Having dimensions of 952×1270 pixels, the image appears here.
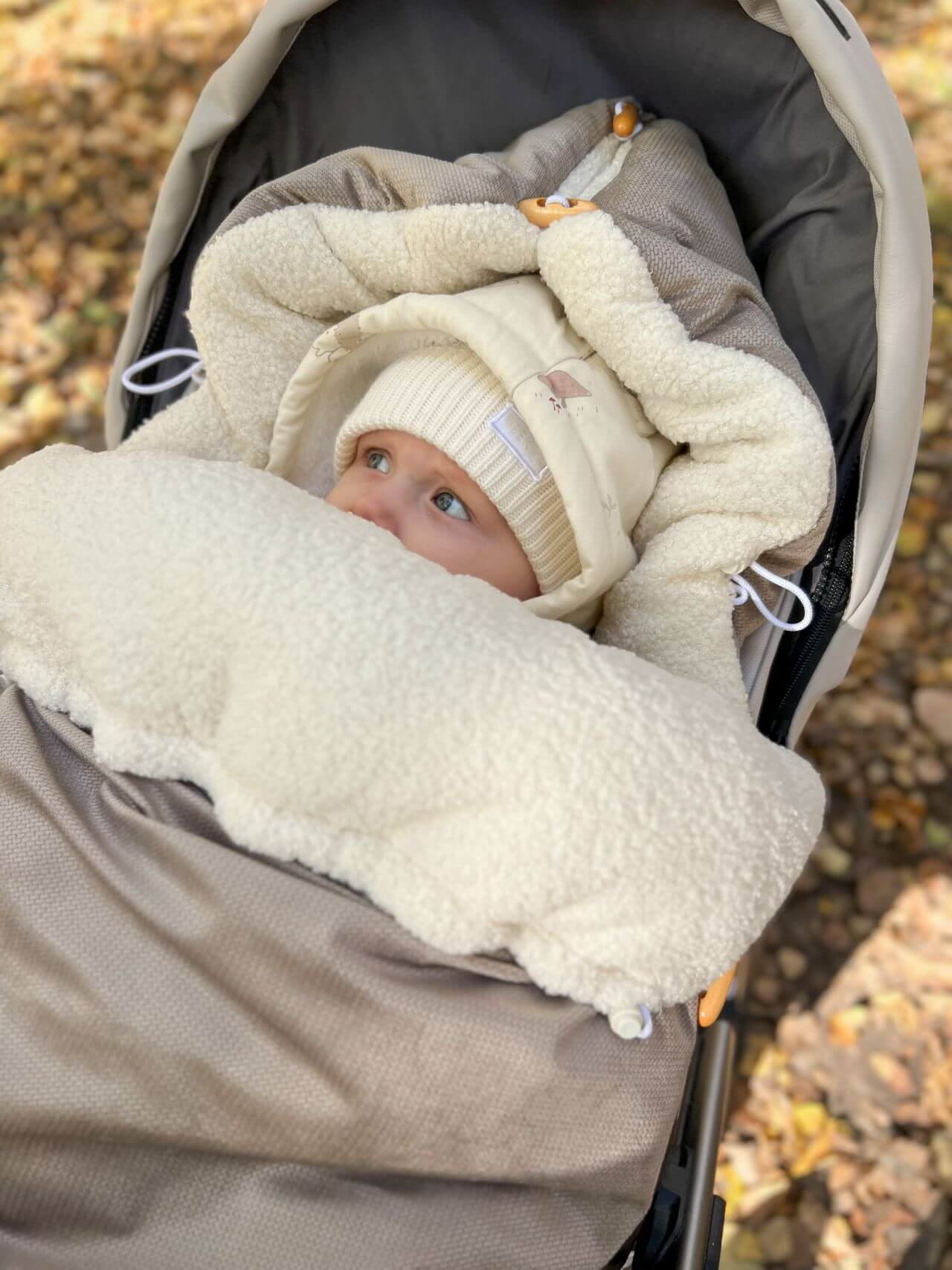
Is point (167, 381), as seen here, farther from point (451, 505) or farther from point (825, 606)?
point (825, 606)

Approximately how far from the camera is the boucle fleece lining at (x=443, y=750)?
0.80m

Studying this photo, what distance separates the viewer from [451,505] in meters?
1.14

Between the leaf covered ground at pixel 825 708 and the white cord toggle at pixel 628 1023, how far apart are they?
0.74m

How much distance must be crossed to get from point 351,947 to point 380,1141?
14 cm

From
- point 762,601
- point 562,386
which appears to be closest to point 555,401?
point 562,386

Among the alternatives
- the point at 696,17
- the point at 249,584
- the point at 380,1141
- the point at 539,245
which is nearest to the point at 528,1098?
the point at 380,1141

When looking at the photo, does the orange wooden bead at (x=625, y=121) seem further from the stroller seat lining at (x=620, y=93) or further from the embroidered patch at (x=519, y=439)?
the embroidered patch at (x=519, y=439)

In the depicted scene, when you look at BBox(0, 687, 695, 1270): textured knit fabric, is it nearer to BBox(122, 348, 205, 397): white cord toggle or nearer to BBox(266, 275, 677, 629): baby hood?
BBox(266, 275, 677, 629): baby hood

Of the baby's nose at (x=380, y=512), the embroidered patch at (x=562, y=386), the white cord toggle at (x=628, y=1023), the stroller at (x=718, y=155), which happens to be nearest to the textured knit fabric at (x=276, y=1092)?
the white cord toggle at (x=628, y=1023)

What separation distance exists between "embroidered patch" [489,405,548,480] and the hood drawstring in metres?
0.22

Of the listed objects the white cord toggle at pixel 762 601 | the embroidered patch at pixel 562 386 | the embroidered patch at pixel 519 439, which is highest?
the embroidered patch at pixel 562 386

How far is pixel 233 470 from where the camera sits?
96cm

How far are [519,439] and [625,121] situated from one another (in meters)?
0.40

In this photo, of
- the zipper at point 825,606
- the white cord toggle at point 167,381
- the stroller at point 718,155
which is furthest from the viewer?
the white cord toggle at point 167,381
